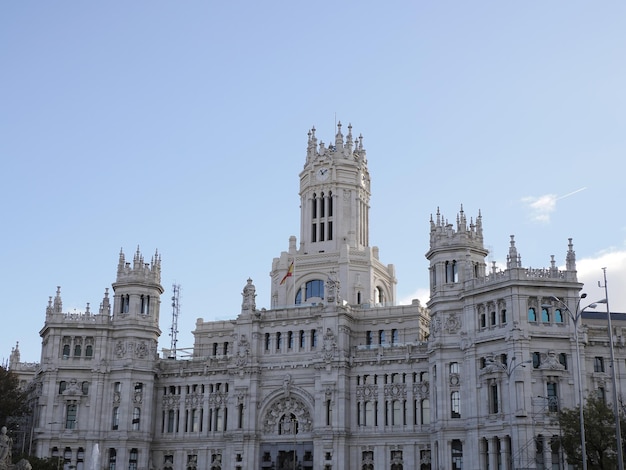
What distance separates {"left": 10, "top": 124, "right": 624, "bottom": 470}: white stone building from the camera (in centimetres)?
8850

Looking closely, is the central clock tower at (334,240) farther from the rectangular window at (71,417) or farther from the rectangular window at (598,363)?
the rectangular window at (598,363)

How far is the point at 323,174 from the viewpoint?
124 meters

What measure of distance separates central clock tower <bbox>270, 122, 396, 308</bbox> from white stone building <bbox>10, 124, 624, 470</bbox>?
0.89ft

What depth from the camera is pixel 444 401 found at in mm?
92625

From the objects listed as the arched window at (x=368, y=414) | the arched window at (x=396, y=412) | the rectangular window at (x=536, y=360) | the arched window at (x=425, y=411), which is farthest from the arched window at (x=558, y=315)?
the arched window at (x=368, y=414)

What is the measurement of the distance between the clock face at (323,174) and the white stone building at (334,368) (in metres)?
0.20

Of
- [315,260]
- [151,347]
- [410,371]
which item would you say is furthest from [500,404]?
[151,347]

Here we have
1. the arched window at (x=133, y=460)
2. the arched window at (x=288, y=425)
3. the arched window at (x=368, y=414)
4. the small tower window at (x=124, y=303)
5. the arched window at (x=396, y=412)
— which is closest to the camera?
the arched window at (x=396, y=412)

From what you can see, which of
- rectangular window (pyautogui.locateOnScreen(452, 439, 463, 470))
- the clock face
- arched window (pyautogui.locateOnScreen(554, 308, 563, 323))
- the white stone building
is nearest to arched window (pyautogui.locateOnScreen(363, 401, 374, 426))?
the white stone building

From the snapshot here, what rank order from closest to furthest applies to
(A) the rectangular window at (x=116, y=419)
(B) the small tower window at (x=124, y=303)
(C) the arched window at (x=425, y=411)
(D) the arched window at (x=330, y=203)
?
(C) the arched window at (x=425, y=411) < (A) the rectangular window at (x=116, y=419) < (B) the small tower window at (x=124, y=303) < (D) the arched window at (x=330, y=203)

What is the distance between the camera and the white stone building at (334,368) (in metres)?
88.5

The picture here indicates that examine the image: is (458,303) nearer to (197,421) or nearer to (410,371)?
(410,371)

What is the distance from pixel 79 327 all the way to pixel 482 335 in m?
50.5

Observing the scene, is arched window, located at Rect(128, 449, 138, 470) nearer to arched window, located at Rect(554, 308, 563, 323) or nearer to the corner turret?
the corner turret
